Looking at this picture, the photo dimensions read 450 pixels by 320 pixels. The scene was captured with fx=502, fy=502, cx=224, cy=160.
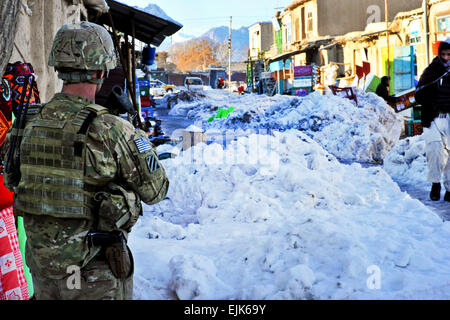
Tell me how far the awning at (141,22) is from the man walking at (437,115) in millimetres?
5823

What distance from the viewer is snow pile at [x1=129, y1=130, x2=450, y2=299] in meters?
3.44

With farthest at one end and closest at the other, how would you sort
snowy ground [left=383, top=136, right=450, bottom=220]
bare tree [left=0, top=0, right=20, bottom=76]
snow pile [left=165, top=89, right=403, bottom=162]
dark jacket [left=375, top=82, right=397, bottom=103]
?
dark jacket [left=375, top=82, right=397, bottom=103], snow pile [left=165, top=89, right=403, bottom=162], snowy ground [left=383, top=136, right=450, bottom=220], bare tree [left=0, top=0, right=20, bottom=76]

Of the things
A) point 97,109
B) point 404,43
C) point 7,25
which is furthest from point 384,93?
point 404,43

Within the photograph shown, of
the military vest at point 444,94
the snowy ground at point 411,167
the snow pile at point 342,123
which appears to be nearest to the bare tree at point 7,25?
the military vest at point 444,94

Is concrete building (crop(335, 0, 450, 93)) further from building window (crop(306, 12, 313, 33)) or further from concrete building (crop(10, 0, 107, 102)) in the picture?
concrete building (crop(10, 0, 107, 102))

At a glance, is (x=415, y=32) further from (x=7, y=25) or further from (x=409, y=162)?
(x=7, y=25)

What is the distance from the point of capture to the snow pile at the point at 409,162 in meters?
8.30

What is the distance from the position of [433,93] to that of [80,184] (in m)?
5.72

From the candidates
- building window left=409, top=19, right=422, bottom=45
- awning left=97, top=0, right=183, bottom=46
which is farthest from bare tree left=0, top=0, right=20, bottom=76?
building window left=409, top=19, right=422, bottom=45

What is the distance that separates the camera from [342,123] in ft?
41.2

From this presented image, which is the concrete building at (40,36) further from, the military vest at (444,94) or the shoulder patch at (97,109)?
the military vest at (444,94)
